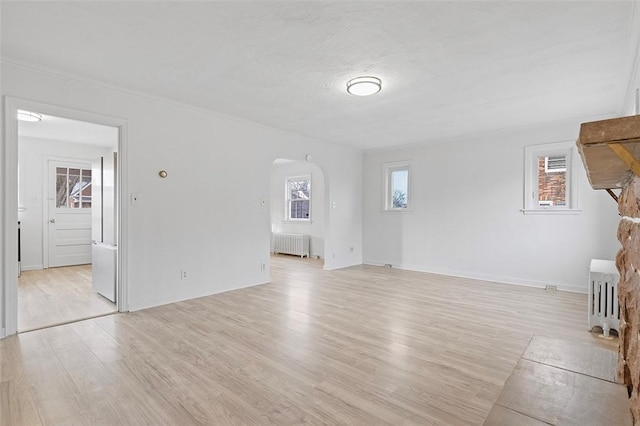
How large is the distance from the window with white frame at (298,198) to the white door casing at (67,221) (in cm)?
467

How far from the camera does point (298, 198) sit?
8.79 metres

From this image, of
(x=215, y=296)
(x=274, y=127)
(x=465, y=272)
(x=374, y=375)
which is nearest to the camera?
(x=374, y=375)

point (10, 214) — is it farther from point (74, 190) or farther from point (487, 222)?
point (487, 222)

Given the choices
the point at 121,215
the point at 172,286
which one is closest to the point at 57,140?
the point at 121,215

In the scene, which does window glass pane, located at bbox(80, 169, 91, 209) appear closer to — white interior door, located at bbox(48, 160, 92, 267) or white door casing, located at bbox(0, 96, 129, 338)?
white interior door, located at bbox(48, 160, 92, 267)

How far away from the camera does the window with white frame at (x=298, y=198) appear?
8.52 meters

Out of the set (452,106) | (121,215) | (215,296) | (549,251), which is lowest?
(215,296)

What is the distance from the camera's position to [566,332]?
3.12 meters

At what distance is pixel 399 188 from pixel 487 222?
1890mm

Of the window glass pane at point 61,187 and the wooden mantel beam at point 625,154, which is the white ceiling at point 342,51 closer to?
the wooden mantel beam at point 625,154

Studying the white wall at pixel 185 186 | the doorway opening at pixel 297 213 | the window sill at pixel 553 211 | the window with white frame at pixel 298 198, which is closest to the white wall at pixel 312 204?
the doorway opening at pixel 297 213

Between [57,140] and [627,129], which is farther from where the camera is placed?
[57,140]

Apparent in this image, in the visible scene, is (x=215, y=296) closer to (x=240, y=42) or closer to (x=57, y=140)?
(x=240, y=42)

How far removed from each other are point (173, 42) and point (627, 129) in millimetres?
2909
